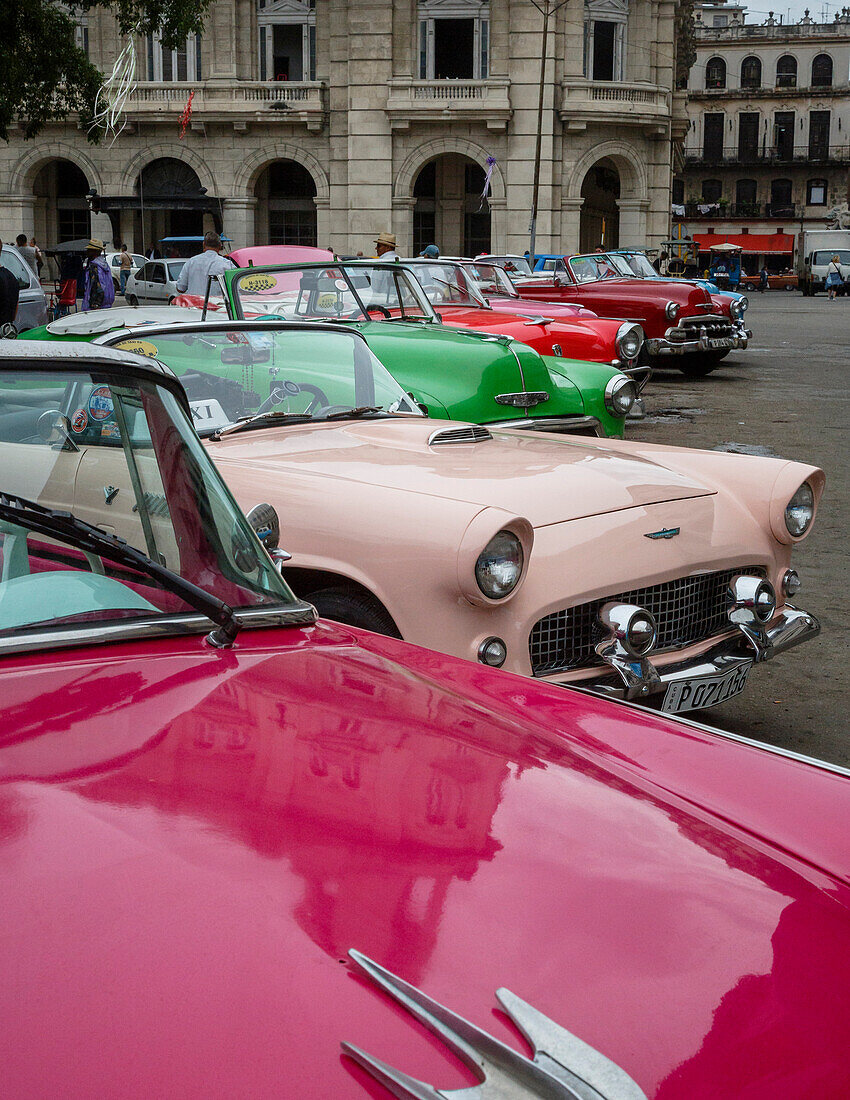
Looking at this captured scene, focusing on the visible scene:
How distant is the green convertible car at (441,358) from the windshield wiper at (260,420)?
207 centimetres

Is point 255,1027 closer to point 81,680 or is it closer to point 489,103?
point 81,680

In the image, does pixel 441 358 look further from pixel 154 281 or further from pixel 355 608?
pixel 154 281

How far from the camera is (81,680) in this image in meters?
1.71

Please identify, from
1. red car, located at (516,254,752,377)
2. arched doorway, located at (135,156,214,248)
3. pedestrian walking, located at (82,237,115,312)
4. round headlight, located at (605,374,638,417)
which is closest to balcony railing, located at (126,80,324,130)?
arched doorway, located at (135,156,214,248)

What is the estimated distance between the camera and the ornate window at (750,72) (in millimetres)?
78812

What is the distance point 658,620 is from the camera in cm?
388

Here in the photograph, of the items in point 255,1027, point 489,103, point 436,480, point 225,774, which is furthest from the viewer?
point 489,103

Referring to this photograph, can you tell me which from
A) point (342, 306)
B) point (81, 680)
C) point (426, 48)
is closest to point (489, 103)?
point (426, 48)

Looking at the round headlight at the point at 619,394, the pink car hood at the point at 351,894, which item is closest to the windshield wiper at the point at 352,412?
the pink car hood at the point at 351,894

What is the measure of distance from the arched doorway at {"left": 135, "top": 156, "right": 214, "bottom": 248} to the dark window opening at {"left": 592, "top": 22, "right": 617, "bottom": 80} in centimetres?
1243

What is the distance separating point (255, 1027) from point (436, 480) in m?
2.84

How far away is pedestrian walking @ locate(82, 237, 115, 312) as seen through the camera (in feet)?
51.9

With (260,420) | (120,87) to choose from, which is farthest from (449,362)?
(120,87)

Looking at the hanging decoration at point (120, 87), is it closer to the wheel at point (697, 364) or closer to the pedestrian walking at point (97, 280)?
the pedestrian walking at point (97, 280)
